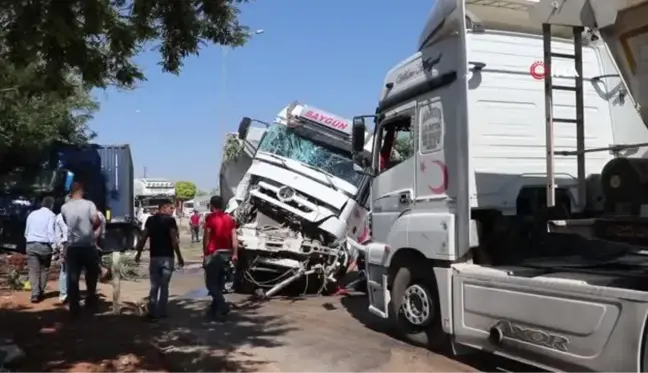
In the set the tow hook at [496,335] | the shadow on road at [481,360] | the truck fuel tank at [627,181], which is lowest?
the shadow on road at [481,360]

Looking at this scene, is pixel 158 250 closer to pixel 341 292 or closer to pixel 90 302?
pixel 90 302

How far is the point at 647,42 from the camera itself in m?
4.97

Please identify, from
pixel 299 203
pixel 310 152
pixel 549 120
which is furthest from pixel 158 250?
pixel 549 120

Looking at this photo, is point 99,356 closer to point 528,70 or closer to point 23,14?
point 23,14

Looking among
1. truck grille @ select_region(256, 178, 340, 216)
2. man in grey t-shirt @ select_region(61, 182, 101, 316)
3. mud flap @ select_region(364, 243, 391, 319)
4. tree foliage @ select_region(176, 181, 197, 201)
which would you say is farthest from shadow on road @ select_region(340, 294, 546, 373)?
tree foliage @ select_region(176, 181, 197, 201)

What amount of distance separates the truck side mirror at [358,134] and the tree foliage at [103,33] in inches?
77.1

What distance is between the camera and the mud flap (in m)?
8.22

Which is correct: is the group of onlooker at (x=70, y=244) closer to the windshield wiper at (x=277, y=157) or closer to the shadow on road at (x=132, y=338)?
the shadow on road at (x=132, y=338)

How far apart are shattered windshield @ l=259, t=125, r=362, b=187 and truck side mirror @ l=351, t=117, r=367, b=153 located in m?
3.27

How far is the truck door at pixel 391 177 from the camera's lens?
791cm

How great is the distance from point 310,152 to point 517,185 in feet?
19.0

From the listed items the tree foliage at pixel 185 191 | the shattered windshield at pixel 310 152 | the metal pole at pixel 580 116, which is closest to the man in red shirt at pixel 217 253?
the shattered windshield at pixel 310 152

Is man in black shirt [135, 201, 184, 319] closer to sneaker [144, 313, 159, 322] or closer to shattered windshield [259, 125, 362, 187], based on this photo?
sneaker [144, 313, 159, 322]

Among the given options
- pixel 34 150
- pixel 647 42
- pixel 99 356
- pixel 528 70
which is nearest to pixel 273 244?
pixel 99 356
